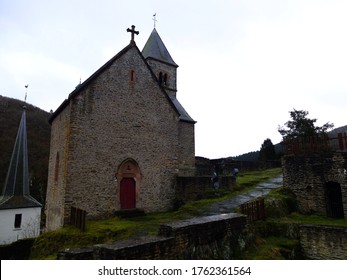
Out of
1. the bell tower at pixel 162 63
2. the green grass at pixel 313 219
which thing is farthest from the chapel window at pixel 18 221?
the green grass at pixel 313 219

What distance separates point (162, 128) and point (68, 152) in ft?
19.9

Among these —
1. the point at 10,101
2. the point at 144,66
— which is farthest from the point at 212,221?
the point at 10,101

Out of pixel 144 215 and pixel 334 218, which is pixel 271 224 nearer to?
pixel 334 218

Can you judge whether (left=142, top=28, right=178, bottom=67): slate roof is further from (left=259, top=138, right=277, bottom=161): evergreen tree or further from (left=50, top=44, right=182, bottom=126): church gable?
(left=259, top=138, right=277, bottom=161): evergreen tree

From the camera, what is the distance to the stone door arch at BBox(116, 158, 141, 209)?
14.6m

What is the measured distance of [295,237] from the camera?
34.3 ft

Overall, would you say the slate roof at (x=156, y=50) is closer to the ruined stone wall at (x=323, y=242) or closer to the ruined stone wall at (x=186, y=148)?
the ruined stone wall at (x=186, y=148)

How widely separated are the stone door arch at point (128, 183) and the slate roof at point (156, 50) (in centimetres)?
1840

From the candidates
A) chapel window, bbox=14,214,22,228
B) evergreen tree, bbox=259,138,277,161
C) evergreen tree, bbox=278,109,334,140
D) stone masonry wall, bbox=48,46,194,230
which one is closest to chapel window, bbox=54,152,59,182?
stone masonry wall, bbox=48,46,194,230

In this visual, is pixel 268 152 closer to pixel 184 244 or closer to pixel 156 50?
pixel 156 50

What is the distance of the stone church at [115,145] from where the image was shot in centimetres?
1323

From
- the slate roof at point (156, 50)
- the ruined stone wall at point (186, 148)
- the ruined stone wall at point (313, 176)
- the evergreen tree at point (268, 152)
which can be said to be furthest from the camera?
the evergreen tree at point (268, 152)

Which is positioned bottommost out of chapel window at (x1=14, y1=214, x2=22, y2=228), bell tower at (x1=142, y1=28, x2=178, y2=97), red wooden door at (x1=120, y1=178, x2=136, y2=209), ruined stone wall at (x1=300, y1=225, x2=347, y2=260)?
chapel window at (x1=14, y1=214, x2=22, y2=228)

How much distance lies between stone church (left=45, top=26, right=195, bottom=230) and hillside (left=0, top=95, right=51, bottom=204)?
32.6 meters
